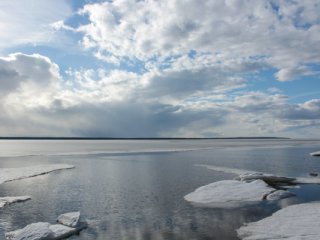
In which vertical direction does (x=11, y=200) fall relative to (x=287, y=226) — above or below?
above

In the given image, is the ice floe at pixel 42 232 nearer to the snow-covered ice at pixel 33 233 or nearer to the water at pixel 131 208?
the snow-covered ice at pixel 33 233

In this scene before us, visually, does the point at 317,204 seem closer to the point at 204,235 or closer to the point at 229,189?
the point at 229,189

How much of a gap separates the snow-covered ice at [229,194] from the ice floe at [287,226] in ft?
12.3

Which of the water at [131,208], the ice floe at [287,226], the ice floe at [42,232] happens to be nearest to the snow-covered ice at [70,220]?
the ice floe at [42,232]

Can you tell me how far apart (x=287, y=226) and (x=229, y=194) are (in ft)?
25.7

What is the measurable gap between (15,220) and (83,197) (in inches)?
274

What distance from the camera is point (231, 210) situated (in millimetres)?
21219

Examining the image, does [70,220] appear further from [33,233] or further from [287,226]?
[287,226]

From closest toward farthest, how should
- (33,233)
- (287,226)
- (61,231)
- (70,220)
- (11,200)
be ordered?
(33,233)
(61,231)
(287,226)
(70,220)
(11,200)

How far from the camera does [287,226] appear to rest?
17.1 meters

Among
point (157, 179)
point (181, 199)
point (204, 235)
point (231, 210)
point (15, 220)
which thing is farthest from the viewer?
point (157, 179)

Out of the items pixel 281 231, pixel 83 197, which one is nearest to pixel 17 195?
pixel 83 197

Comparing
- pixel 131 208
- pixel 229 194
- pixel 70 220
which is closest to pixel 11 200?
pixel 70 220

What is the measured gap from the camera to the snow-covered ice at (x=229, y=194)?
23.4 meters
